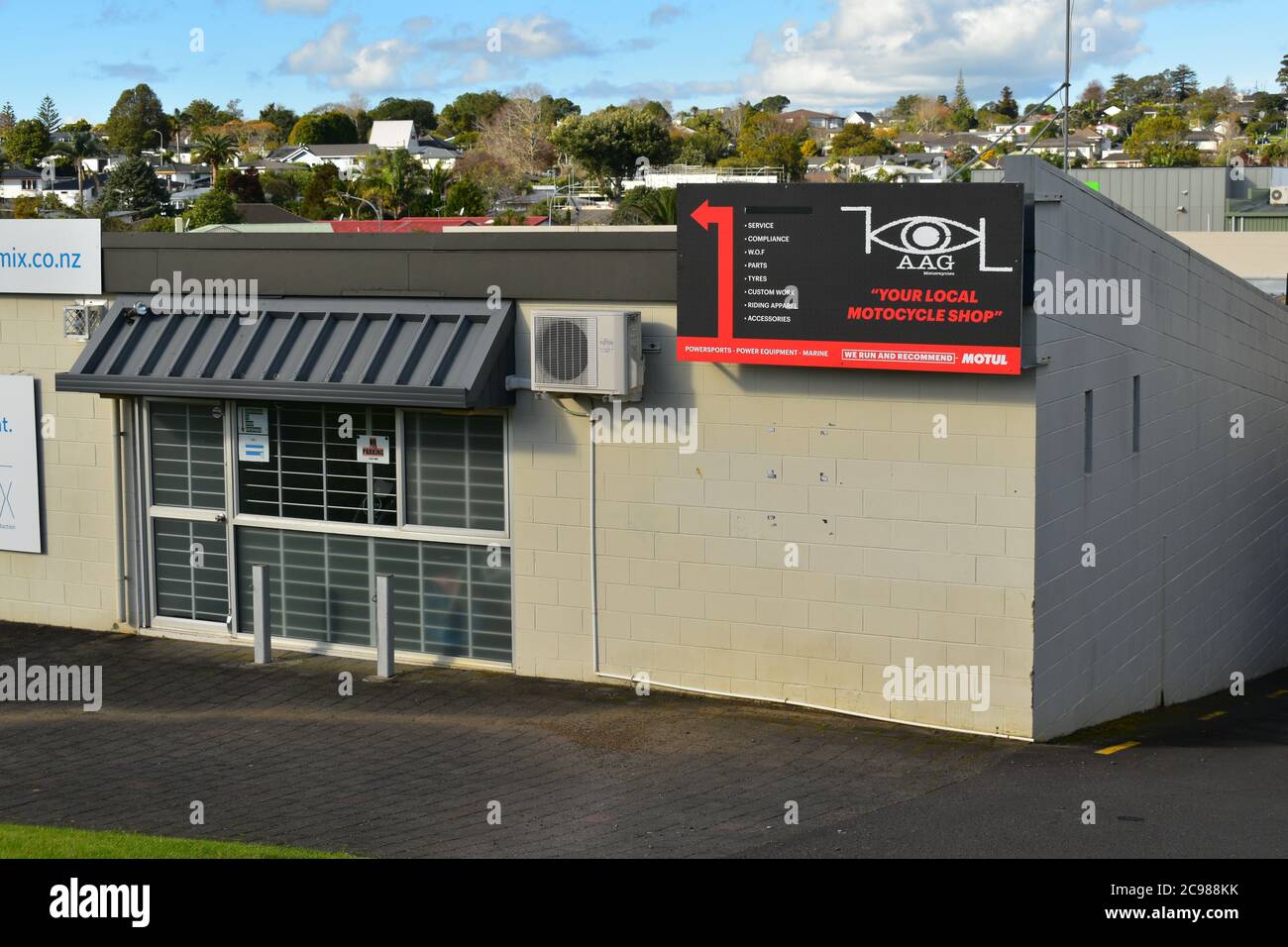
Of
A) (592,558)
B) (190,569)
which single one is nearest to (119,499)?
(190,569)

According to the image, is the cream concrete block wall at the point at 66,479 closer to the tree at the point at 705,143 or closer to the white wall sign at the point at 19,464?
the white wall sign at the point at 19,464

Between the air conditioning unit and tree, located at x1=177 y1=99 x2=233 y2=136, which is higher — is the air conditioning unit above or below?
below

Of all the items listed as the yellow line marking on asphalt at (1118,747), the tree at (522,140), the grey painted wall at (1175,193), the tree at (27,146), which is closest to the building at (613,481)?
the yellow line marking on asphalt at (1118,747)

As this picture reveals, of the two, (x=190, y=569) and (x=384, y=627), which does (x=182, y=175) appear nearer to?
(x=190, y=569)

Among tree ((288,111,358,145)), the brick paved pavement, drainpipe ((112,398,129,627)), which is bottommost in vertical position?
the brick paved pavement

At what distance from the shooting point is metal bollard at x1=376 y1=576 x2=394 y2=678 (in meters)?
12.0

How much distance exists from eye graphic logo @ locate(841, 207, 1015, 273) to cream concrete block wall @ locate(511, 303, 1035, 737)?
814mm

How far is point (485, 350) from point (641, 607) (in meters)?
2.34

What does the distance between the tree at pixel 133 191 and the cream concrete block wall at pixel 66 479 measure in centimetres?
7675

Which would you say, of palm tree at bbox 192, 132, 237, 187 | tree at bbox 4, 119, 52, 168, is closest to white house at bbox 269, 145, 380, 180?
palm tree at bbox 192, 132, 237, 187

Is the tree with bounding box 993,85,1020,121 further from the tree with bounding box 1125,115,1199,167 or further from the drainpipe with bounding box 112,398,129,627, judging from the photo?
the drainpipe with bounding box 112,398,129,627

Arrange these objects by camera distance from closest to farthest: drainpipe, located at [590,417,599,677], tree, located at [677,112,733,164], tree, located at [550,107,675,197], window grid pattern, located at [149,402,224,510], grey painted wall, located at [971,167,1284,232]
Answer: drainpipe, located at [590,417,599,677] < window grid pattern, located at [149,402,224,510] < grey painted wall, located at [971,167,1284,232] < tree, located at [550,107,675,197] < tree, located at [677,112,733,164]

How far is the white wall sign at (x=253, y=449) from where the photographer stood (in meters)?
13.0

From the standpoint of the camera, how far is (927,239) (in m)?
10.3
